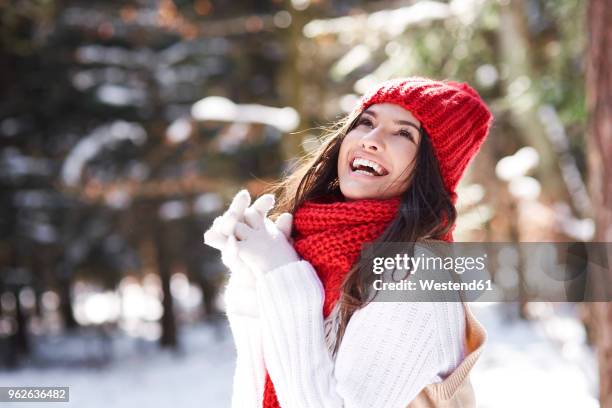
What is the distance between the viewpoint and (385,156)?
1.71 m

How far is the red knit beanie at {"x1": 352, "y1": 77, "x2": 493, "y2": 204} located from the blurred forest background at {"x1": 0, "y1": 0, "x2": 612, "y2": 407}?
2.71 m

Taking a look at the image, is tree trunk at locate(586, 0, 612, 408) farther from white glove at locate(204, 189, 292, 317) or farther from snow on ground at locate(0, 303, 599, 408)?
snow on ground at locate(0, 303, 599, 408)

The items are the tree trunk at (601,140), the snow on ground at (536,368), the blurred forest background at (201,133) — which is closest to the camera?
the tree trunk at (601,140)

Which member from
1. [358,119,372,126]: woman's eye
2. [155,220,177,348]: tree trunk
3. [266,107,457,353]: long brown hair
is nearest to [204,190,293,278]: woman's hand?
[266,107,457,353]: long brown hair

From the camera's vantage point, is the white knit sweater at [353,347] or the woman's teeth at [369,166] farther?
the woman's teeth at [369,166]

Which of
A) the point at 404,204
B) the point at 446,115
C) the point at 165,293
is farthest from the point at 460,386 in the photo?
the point at 165,293

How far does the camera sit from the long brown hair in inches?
62.6

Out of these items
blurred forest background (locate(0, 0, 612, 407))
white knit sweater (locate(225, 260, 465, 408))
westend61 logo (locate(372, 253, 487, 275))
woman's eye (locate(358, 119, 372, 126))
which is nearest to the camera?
white knit sweater (locate(225, 260, 465, 408))

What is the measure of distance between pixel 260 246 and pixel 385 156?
17.2 inches

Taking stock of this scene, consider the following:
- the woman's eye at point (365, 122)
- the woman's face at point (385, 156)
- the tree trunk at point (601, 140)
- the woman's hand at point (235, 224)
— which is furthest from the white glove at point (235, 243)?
the tree trunk at point (601, 140)

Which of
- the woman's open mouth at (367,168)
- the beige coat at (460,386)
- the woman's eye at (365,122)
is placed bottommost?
the beige coat at (460,386)

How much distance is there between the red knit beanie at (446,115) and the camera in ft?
5.60

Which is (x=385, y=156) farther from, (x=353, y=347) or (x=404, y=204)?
(x=353, y=347)

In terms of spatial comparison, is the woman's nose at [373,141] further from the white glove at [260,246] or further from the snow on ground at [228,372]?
the snow on ground at [228,372]
